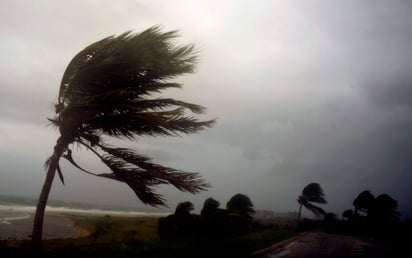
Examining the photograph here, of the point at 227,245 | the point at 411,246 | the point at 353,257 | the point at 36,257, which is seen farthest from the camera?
the point at 411,246

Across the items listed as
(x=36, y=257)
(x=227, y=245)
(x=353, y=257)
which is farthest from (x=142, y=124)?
(x=353, y=257)

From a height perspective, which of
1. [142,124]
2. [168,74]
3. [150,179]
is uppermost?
[168,74]

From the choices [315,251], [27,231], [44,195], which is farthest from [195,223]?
[27,231]

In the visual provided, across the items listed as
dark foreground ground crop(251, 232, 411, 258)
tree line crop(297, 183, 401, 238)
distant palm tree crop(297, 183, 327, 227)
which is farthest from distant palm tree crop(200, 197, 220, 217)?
distant palm tree crop(297, 183, 327, 227)

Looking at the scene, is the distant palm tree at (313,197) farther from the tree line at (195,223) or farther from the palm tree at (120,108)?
the palm tree at (120,108)

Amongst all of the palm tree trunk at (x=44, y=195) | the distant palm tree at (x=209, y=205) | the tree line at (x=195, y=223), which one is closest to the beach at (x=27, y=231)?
the distant palm tree at (x=209, y=205)

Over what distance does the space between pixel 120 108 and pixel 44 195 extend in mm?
1586

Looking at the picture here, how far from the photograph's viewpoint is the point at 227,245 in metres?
13.6

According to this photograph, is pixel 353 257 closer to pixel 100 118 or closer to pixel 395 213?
pixel 100 118

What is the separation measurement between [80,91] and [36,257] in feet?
7.51

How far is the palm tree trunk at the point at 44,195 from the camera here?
5.30 m

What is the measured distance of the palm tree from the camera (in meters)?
5.48

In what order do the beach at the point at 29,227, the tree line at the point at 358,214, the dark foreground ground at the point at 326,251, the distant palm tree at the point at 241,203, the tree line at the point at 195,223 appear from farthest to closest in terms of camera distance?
1. the tree line at the point at 358,214
2. the distant palm tree at the point at 241,203
3. the beach at the point at 29,227
4. the dark foreground ground at the point at 326,251
5. the tree line at the point at 195,223

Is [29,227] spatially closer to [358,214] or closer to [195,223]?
[195,223]
